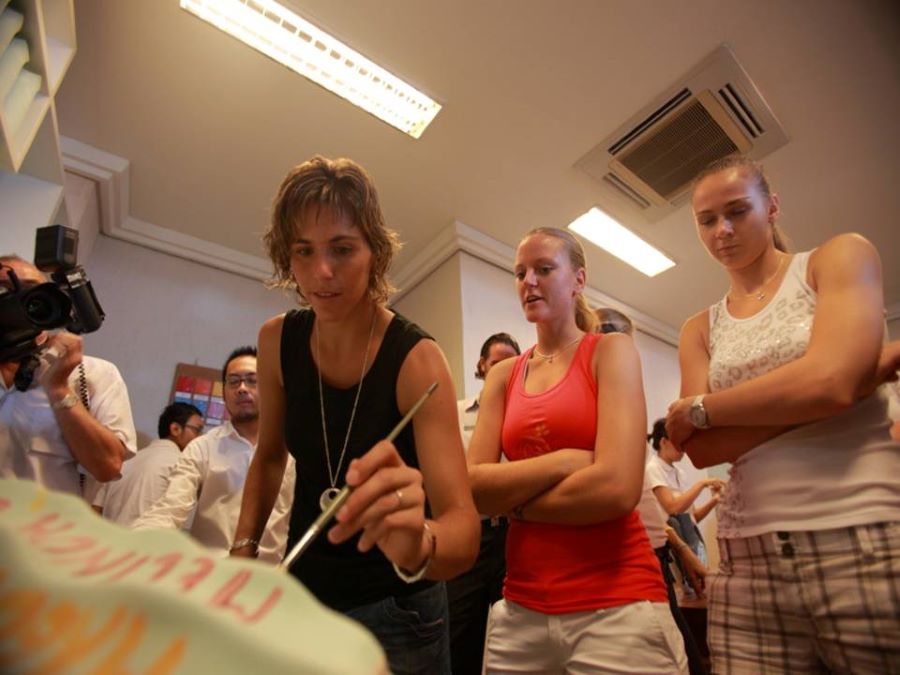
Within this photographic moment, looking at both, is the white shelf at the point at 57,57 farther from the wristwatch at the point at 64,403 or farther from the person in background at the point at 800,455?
the person in background at the point at 800,455

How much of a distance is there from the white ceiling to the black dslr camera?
1.40 metres

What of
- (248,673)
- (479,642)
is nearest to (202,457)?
(479,642)

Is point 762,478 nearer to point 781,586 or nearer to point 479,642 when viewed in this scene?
point 781,586

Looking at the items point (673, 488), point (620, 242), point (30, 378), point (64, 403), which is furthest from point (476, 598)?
point (620, 242)

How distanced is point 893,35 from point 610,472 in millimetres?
2516

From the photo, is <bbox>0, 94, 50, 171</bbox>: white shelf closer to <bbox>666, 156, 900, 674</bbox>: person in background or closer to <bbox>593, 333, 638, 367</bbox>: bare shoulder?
<bbox>593, 333, 638, 367</bbox>: bare shoulder

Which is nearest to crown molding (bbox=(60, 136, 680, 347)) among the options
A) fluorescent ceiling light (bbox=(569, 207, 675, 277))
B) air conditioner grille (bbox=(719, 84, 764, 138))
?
fluorescent ceiling light (bbox=(569, 207, 675, 277))

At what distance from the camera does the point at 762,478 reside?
0.83 m

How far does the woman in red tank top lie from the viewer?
80 centimetres

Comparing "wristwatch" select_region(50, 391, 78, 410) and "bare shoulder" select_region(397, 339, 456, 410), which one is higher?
"wristwatch" select_region(50, 391, 78, 410)

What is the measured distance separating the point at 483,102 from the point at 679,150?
1057mm

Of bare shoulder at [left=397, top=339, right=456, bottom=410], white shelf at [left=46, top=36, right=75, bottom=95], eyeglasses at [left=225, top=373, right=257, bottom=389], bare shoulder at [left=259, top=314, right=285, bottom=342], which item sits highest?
white shelf at [left=46, top=36, right=75, bottom=95]

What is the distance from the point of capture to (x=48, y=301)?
995mm

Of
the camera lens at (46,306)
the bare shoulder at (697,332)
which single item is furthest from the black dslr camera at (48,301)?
the bare shoulder at (697,332)
